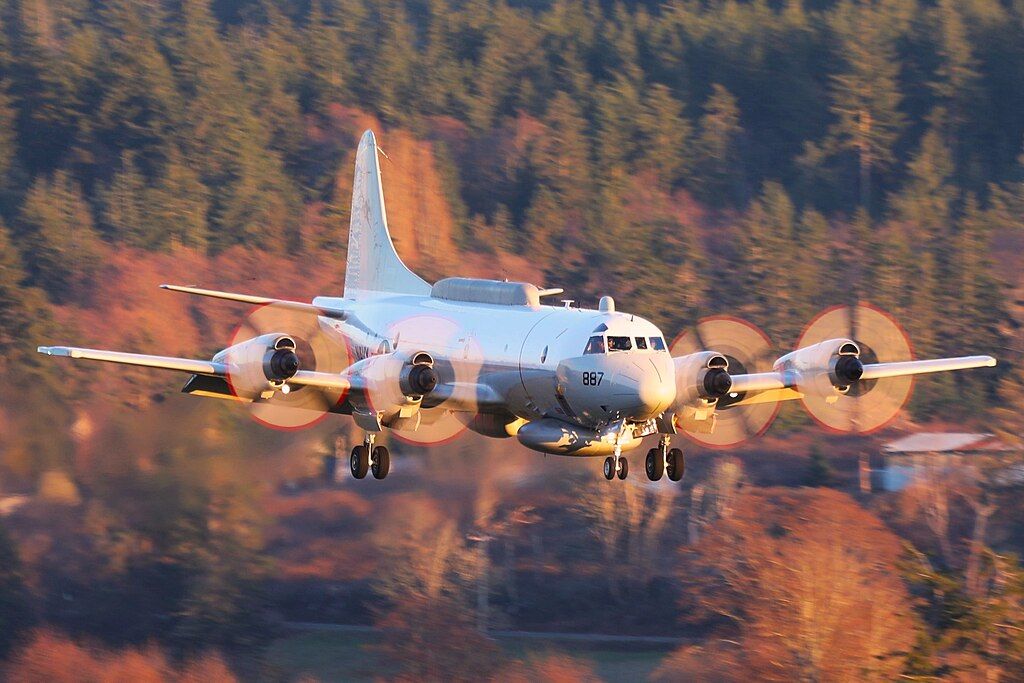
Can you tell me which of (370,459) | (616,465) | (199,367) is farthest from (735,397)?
(199,367)

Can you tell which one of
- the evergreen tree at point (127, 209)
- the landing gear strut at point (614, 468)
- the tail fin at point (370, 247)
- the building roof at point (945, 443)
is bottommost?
the building roof at point (945, 443)

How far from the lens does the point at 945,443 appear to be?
68375mm

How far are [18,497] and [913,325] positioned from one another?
52.9m

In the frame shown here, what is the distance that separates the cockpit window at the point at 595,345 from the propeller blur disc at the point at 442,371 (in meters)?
3.36

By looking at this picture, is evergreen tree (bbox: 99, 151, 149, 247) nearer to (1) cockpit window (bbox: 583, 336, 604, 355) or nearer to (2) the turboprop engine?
(2) the turboprop engine

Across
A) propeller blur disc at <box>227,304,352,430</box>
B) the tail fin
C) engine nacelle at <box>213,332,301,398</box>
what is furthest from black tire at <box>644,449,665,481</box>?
the tail fin

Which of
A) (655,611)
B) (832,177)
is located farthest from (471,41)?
(655,611)

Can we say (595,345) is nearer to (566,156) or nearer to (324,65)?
(566,156)

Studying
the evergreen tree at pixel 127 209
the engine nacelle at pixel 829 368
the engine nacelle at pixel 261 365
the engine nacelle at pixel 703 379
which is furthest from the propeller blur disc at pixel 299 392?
the evergreen tree at pixel 127 209

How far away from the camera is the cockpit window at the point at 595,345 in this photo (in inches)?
1173

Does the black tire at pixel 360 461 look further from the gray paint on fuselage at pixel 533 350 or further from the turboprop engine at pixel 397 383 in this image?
the turboprop engine at pixel 397 383

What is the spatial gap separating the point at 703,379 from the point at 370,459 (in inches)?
322

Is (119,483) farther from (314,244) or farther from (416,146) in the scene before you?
(416,146)

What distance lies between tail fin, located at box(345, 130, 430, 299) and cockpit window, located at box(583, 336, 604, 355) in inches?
417
